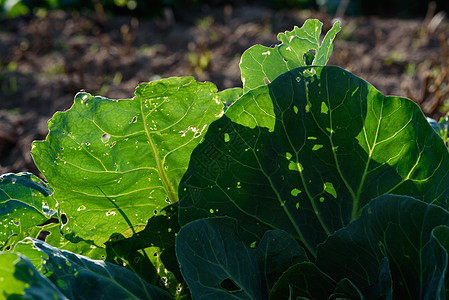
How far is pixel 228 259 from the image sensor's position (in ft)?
4.21

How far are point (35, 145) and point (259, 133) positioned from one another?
54 cm

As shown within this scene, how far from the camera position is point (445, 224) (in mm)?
1201

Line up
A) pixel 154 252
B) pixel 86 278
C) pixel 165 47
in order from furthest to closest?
pixel 165 47, pixel 154 252, pixel 86 278

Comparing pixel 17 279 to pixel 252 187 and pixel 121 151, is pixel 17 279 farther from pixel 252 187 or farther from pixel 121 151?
pixel 252 187

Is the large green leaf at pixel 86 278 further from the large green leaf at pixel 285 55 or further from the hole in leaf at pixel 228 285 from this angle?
the large green leaf at pixel 285 55

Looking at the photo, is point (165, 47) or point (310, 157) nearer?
point (310, 157)

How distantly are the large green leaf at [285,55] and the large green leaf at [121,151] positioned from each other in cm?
12

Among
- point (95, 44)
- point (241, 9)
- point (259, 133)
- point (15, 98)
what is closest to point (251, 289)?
A: point (259, 133)

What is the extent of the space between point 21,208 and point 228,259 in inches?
25.6

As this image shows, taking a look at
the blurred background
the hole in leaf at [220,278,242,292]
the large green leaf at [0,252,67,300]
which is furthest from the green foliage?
the blurred background

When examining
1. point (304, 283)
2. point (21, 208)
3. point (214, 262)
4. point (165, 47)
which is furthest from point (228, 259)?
point (165, 47)

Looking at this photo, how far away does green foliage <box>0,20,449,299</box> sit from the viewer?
4.05 feet

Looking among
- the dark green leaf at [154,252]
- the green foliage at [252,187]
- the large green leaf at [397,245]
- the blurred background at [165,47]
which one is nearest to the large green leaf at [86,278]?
the green foliage at [252,187]

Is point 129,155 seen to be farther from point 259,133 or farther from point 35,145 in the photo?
point 259,133
